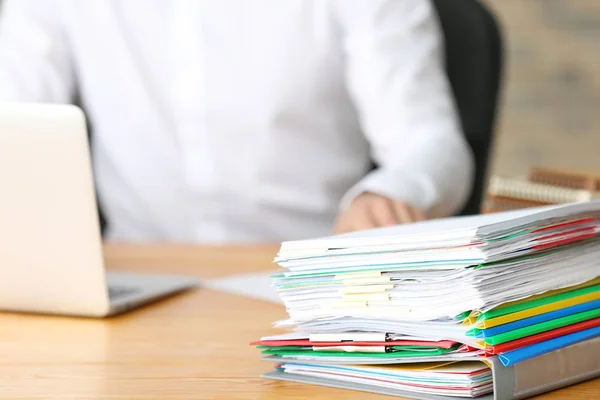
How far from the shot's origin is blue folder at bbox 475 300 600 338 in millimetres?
504

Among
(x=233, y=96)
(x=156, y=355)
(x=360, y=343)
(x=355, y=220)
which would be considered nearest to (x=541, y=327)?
(x=360, y=343)

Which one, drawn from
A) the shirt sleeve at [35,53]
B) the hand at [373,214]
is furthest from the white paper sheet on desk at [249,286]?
the shirt sleeve at [35,53]

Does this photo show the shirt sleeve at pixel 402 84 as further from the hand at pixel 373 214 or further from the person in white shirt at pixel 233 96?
the hand at pixel 373 214

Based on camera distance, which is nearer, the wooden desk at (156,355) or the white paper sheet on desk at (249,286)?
the wooden desk at (156,355)

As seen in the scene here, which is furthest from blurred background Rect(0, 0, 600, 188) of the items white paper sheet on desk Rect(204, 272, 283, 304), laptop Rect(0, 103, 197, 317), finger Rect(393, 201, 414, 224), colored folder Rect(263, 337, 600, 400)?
colored folder Rect(263, 337, 600, 400)

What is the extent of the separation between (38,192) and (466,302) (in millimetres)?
400

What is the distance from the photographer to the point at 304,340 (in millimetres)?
590

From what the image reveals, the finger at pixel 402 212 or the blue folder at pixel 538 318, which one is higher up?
the blue folder at pixel 538 318

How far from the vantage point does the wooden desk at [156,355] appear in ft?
1.87

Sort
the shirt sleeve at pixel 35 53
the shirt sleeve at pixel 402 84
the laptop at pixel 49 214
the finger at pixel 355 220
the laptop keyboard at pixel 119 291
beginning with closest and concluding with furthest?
1. the laptop at pixel 49 214
2. the laptop keyboard at pixel 119 291
3. the finger at pixel 355 220
4. the shirt sleeve at pixel 402 84
5. the shirt sleeve at pixel 35 53

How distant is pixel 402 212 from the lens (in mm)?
1129

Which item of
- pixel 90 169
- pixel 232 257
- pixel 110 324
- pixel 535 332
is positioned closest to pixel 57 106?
pixel 90 169

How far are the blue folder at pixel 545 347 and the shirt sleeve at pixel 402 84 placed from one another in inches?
31.4

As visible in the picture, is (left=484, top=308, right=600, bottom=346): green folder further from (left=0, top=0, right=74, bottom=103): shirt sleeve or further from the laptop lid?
(left=0, top=0, right=74, bottom=103): shirt sleeve
